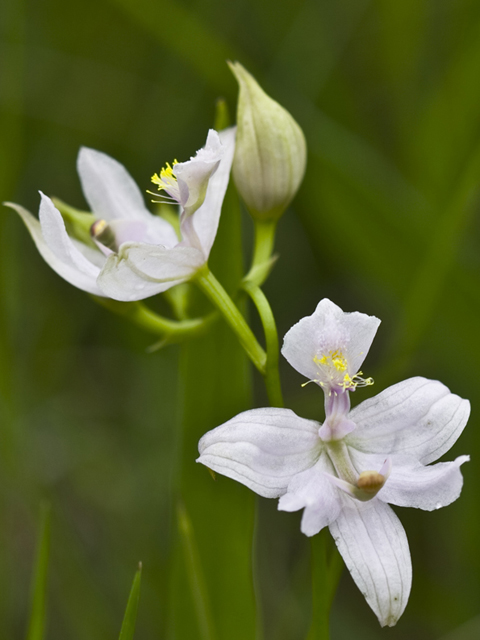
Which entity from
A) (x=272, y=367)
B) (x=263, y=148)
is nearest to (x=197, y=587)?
(x=272, y=367)

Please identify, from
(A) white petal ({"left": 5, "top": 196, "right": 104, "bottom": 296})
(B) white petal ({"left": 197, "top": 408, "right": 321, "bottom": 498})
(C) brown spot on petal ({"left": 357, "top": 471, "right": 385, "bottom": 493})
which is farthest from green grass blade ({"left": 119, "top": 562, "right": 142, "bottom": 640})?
(A) white petal ({"left": 5, "top": 196, "right": 104, "bottom": 296})

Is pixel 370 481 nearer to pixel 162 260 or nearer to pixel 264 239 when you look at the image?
pixel 162 260

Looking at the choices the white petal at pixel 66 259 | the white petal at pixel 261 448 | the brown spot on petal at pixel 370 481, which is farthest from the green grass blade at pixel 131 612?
the white petal at pixel 66 259

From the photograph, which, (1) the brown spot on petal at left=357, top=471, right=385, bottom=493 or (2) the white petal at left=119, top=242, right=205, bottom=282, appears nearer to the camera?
(1) the brown spot on petal at left=357, top=471, right=385, bottom=493

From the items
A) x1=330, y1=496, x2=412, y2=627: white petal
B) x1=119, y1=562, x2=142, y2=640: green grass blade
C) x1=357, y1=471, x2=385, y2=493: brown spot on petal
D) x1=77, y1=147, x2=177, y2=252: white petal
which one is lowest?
x1=119, y1=562, x2=142, y2=640: green grass blade

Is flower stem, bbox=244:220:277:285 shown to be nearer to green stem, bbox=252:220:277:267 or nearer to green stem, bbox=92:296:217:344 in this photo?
green stem, bbox=252:220:277:267

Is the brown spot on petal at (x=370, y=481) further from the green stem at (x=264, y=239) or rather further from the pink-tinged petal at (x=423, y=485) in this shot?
the green stem at (x=264, y=239)

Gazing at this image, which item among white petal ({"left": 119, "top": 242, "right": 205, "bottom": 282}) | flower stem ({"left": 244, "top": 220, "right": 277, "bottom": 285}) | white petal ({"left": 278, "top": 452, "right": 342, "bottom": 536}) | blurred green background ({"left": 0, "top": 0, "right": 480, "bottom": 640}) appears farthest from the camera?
blurred green background ({"left": 0, "top": 0, "right": 480, "bottom": 640})

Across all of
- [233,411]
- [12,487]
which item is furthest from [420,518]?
[12,487]
